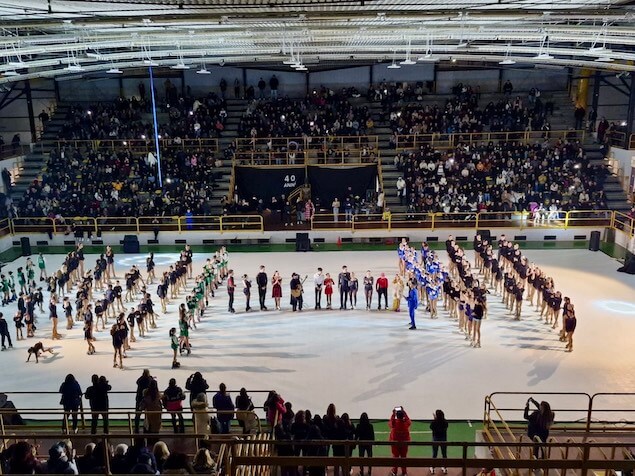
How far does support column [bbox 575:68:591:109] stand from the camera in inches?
1359

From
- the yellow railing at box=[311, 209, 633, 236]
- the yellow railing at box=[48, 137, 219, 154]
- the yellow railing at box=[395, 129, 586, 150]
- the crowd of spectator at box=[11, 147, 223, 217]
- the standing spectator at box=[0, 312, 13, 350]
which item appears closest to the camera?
the standing spectator at box=[0, 312, 13, 350]

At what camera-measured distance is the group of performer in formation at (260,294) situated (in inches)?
624

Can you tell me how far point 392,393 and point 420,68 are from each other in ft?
89.0

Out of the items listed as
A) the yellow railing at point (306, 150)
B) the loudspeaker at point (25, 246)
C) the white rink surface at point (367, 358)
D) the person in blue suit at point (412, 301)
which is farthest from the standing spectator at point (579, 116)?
the loudspeaker at point (25, 246)

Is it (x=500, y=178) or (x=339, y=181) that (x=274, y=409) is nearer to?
(x=339, y=181)

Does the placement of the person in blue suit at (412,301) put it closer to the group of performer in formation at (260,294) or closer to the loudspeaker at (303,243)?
the group of performer in formation at (260,294)

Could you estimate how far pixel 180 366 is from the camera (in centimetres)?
1485

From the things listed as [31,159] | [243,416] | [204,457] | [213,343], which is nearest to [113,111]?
[31,159]

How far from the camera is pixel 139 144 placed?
33406mm

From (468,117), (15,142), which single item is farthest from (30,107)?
(468,117)

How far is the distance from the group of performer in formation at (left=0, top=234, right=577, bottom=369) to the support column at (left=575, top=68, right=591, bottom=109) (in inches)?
699

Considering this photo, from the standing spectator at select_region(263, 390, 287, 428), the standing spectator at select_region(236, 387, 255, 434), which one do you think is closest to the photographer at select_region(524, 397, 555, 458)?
the standing spectator at select_region(263, 390, 287, 428)

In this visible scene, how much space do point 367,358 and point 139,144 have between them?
2316cm

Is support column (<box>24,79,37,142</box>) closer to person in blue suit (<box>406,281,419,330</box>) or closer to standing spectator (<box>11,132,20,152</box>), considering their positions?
standing spectator (<box>11,132,20,152</box>)
